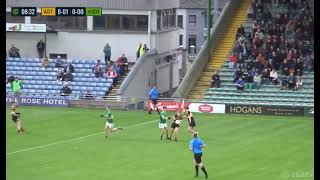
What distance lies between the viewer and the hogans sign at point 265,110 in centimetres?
5169

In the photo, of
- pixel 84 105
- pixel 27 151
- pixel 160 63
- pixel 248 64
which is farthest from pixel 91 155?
pixel 160 63

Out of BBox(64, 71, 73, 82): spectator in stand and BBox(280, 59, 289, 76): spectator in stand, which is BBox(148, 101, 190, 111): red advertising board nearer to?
BBox(64, 71, 73, 82): spectator in stand

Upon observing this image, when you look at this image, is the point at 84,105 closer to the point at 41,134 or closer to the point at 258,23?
the point at 41,134

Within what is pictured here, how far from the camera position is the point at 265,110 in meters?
52.2

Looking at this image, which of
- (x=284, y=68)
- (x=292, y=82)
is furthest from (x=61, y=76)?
(x=292, y=82)

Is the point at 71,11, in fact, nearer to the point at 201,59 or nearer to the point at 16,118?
the point at 201,59

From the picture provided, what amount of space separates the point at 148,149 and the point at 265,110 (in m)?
16.7

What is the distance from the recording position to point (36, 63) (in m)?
60.9

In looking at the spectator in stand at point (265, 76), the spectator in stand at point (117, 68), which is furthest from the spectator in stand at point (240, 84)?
the spectator in stand at point (117, 68)

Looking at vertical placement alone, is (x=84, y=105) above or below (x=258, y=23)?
below

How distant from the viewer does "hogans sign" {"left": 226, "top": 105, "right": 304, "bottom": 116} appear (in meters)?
51.7

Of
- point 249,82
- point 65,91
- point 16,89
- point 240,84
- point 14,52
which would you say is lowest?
point 65,91

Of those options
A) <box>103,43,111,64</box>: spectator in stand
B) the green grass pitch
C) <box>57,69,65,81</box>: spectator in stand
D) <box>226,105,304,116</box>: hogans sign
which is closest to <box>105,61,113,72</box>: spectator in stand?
<box>103,43,111,64</box>: spectator in stand

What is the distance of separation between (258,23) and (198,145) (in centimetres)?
3532
